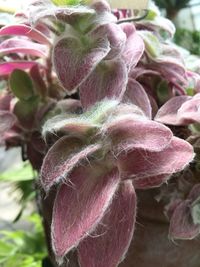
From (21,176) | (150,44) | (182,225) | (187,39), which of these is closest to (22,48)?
(150,44)

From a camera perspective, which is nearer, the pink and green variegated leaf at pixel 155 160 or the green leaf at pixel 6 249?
the pink and green variegated leaf at pixel 155 160

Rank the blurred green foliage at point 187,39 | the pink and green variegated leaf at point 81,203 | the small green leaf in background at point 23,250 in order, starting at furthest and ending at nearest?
the blurred green foliage at point 187,39 → the small green leaf in background at point 23,250 → the pink and green variegated leaf at point 81,203

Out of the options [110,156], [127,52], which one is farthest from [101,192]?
[127,52]

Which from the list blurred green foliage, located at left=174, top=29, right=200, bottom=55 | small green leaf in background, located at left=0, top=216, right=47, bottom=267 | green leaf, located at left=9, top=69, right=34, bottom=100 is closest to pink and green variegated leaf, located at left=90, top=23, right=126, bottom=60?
green leaf, located at left=9, top=69, right=34, bottom=100

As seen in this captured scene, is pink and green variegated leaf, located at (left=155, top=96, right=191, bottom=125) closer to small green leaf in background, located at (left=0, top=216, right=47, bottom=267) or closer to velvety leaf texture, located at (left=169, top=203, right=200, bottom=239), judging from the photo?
velvety leaf texture, located at (left=169, top=203, right=200, bottom=239)

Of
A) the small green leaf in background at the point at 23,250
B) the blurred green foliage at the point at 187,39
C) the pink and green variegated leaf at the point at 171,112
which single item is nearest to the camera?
the pink and green variegated leaf at the point at 171,112

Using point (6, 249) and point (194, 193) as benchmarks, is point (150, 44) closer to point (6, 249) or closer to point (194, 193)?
point (194, 193)

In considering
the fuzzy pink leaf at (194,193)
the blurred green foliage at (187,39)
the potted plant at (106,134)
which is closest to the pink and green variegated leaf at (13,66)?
the potted plant at (106,134)

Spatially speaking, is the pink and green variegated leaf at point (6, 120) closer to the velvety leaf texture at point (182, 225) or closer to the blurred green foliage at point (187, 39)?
the velvety leaf texture at point (182, 225)
